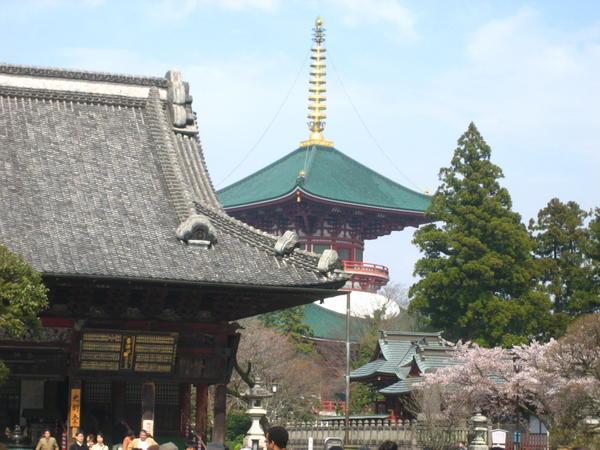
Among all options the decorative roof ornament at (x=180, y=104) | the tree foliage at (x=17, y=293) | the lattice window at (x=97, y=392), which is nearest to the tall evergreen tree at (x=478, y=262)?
the decorative roof ornament at (x=180, y=104)

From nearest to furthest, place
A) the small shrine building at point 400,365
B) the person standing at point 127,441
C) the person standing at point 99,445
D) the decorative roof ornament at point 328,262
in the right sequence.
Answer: the person standing at point 99,445 → the person standing at point 127,441 → the decorative roof ornament at point 328,262 → the small shrine building at point 400,365

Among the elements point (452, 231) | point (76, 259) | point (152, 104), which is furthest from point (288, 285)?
point (452, 231)

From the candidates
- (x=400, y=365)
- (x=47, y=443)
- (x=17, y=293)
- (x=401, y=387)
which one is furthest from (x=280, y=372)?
(x=17, y=293)

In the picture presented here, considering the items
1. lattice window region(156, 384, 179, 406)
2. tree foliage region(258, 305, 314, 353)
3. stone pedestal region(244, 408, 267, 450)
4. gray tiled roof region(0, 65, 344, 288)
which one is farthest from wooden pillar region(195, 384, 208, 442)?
tree foliage region(258, 305, 314, 353)

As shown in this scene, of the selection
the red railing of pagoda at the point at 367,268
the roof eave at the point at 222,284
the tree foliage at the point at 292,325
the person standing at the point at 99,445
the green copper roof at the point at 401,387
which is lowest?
the person standing at the point at 99,445

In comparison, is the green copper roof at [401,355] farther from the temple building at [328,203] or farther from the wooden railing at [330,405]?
the temple building at [328,203]

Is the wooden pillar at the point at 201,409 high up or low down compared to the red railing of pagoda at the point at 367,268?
down

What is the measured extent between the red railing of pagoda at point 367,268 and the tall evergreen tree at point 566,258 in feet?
75.3

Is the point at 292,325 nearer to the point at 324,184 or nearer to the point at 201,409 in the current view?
the point at 324,184

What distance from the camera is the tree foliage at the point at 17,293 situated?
24.4 m

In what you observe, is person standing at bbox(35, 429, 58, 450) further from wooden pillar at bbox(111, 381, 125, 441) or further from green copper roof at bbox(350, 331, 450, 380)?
green copper roof at bbox(350, 331, 450, 380)

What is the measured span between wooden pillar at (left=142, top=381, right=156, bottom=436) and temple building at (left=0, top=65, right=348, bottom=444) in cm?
2

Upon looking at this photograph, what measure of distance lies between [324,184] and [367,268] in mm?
5986

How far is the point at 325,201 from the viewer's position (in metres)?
88.1
